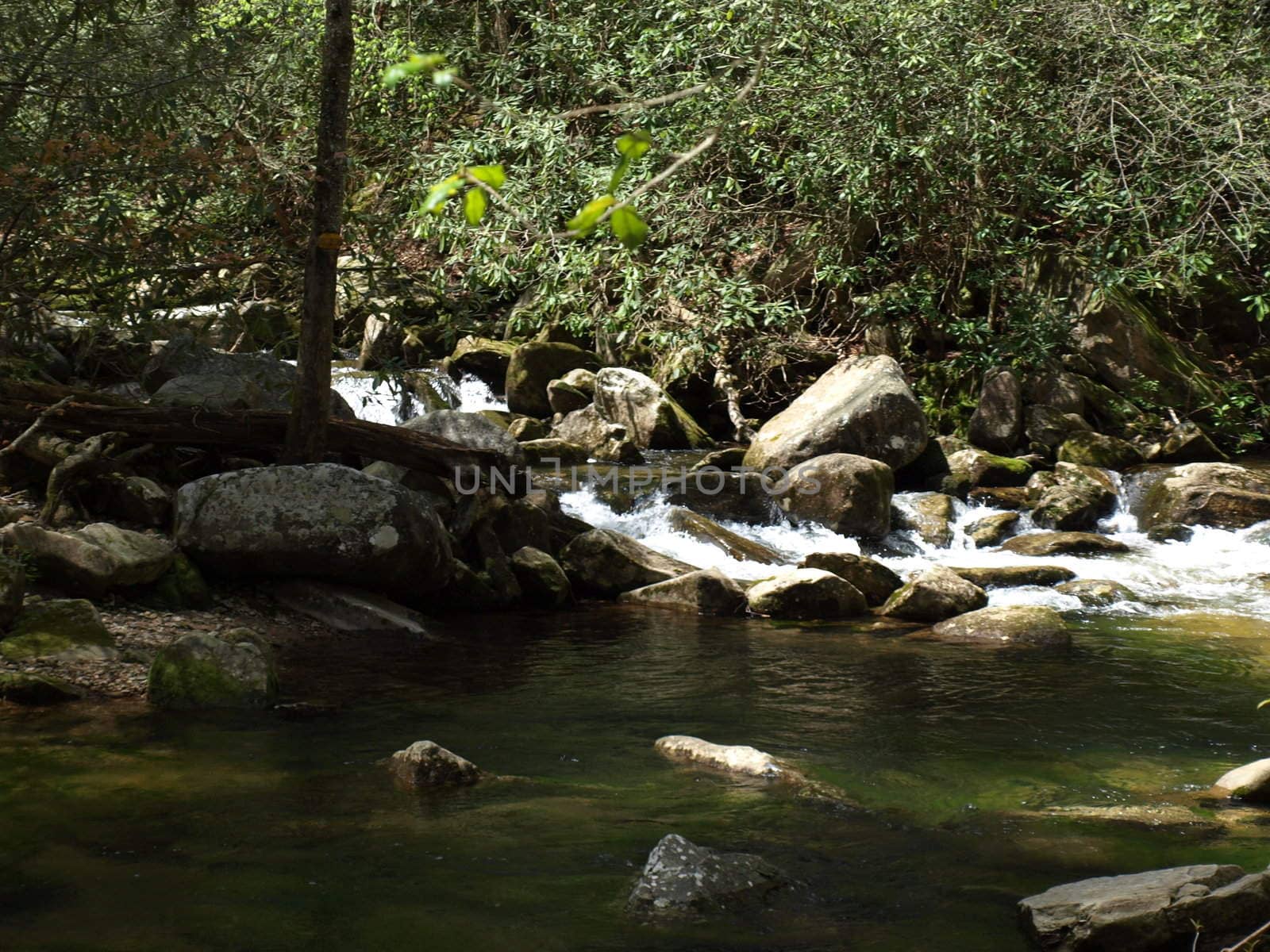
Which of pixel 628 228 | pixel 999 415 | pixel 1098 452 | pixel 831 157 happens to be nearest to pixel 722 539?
pixel 999 415

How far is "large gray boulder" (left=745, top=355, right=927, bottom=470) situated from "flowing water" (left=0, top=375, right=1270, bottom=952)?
483 cm

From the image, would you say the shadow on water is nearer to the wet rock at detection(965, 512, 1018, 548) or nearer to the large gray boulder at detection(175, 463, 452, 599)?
the large gray boulder at detection(175, 463, 452, 599)

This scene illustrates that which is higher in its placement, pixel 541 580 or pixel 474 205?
pixel 474 205

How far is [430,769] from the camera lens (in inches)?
202

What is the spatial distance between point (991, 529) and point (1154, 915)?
9.21 meters

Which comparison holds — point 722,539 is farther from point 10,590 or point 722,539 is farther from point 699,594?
point 10,590

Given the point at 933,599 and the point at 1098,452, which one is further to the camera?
the point at 1098,452

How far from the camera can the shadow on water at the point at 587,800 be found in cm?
383

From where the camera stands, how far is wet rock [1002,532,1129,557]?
39.2 ft

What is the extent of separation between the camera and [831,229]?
16.0 meters

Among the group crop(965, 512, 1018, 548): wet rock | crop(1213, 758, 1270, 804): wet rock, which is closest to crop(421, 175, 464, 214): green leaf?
crop(1213, 758, 1270, 804): wet rock

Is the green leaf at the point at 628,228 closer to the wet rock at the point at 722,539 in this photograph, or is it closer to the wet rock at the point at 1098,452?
the wet rock at the point at 722,539

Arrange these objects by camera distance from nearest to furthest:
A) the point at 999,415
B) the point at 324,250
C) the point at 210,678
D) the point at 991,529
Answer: the point at 210,678 → the point at 324,250 → the point at 991,529 → the point at 999,415

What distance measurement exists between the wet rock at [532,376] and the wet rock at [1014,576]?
704 centimetres
